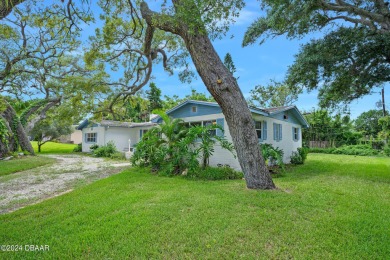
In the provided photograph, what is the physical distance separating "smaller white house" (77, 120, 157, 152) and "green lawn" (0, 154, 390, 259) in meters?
15.5

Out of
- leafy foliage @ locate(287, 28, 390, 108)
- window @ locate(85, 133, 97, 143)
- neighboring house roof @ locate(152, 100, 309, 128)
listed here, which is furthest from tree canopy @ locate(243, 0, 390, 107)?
window @ locate(85, 133, 97, 143)

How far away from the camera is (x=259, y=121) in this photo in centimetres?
1127

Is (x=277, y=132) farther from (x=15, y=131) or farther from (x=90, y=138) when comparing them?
(x=90, y=138)

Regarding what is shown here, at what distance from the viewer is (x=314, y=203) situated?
486 centimetres

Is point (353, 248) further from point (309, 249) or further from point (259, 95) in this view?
point (259, 95)

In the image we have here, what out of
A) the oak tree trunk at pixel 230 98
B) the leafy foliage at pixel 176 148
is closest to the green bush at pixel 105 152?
the leafy foliage at pixel 176 148

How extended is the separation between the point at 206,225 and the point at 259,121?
847cm

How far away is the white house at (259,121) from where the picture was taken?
34.5 ft

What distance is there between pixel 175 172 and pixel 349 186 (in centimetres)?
607

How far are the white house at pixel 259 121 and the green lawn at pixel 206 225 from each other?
16.1ft

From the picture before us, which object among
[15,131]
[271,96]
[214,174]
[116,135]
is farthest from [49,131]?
[271,96]

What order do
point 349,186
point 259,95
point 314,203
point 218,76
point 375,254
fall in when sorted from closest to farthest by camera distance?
point 375,254 → point 314,203 → point 218,76 → point 349,186 → point 259,95

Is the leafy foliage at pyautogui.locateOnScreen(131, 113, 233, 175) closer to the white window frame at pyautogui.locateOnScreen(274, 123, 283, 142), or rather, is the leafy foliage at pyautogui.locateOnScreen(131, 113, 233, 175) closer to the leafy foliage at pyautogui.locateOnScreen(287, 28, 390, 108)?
the leafy foliage at pyautogui.locateOnScreen(287, 28, 390, 108)

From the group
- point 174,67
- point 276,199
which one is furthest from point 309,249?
point 174,67
